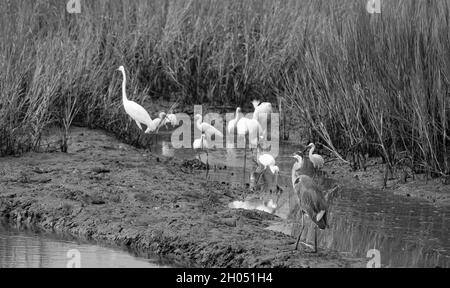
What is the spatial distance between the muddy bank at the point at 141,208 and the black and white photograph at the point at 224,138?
21 millimetres

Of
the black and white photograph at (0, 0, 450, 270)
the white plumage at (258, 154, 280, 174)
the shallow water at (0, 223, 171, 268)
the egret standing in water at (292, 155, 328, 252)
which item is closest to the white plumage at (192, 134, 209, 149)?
the black and white photograph at (0, 0, 450, 270)

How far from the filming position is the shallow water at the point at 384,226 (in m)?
8.16

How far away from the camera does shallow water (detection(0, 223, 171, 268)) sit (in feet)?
26.1

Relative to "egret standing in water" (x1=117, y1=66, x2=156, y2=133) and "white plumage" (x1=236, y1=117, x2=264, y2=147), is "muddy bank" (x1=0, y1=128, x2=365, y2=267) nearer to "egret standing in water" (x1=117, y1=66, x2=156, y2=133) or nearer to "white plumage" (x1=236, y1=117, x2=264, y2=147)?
"egret standing in water" (x1=117, y1=66, x2=156, y2=133)

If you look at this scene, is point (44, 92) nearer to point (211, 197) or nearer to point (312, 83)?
point (211, 197)

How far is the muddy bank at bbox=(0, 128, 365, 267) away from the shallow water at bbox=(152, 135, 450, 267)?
1.41 feet

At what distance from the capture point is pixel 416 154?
10.8 m

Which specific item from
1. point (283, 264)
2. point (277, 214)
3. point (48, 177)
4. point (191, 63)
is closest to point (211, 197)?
point (277, 214)

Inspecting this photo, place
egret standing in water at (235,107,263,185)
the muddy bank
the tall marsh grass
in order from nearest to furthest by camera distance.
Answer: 1. the muddy bank
2. the tall marsh grass
3. egret standing in water at (235,107,263,185)

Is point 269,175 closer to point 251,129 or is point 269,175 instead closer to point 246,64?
point 251,129

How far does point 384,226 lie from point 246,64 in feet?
21.4

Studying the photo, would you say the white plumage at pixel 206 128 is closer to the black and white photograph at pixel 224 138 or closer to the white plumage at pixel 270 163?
the black and white photograph at pixel 224 138

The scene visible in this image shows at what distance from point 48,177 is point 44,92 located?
146 cm
